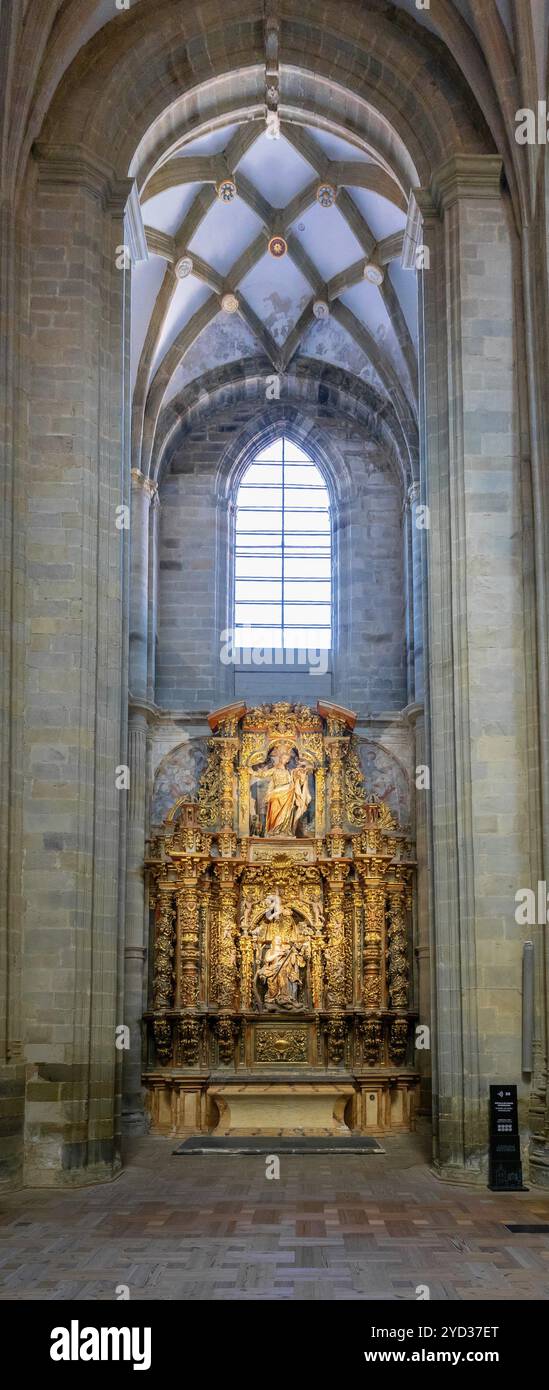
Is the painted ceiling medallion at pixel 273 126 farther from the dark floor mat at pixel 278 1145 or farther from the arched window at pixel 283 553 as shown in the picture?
the dark floor mat at pixel 278 1145

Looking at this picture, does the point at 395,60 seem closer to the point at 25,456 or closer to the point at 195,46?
the point at 195,46

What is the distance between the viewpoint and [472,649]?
50.7 ft

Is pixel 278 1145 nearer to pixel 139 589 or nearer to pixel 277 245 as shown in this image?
pixel 139 589

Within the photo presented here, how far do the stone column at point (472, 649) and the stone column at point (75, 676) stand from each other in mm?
3602

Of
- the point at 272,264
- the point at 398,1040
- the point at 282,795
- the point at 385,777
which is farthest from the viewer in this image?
the point at 272,264

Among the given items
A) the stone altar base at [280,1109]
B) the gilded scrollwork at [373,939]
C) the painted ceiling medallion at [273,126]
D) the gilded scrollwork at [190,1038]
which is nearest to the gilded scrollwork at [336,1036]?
the gilded scrollwork at [373,939]

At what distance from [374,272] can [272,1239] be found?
15.4 meters

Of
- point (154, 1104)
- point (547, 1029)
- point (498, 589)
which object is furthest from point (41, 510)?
point (154, 1104)

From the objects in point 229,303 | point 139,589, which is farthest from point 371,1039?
point 229,303

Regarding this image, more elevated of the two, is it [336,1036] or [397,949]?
[397,949]

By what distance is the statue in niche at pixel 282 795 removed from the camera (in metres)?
21.5

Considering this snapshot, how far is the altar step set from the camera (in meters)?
16.8

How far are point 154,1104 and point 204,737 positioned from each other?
5.76 metres

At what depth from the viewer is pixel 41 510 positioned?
50.8 ft
